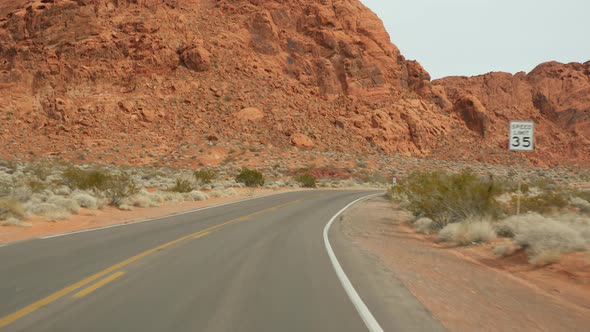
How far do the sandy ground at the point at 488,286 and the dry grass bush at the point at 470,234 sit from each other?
19.8 inches

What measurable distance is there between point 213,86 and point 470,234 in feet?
179

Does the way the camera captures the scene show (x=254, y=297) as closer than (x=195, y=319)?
No

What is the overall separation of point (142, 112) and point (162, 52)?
33.6ft

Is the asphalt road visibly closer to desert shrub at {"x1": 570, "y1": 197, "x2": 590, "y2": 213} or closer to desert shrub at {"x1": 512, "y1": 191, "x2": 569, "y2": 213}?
desert shrub at {"x1": 512, "y1": 191, "x2": 569, "y2": 213}

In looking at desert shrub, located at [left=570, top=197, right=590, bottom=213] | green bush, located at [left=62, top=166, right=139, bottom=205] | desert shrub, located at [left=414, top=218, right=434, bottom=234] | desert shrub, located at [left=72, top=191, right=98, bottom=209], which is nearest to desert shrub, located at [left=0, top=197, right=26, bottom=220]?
desert shrub, located at [left=72, top=191, right=98, bottom=209]

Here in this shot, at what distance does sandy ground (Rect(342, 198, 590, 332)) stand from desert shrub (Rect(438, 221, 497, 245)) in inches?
20.0

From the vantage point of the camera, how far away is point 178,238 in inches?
447

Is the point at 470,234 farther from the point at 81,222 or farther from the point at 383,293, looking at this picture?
the point at 81,222

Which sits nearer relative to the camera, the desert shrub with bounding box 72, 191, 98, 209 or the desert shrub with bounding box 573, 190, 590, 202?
the desert shrub with bounding box 72, 191, 98, 209

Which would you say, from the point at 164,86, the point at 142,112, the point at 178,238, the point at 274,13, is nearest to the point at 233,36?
the point at 274,13

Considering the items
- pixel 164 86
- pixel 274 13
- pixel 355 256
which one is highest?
pixel 274 13

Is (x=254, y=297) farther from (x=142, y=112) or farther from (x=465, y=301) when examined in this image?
(x=142, y=112)

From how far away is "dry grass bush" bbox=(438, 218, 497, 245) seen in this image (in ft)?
38.6

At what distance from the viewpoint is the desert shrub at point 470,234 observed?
11.8m
